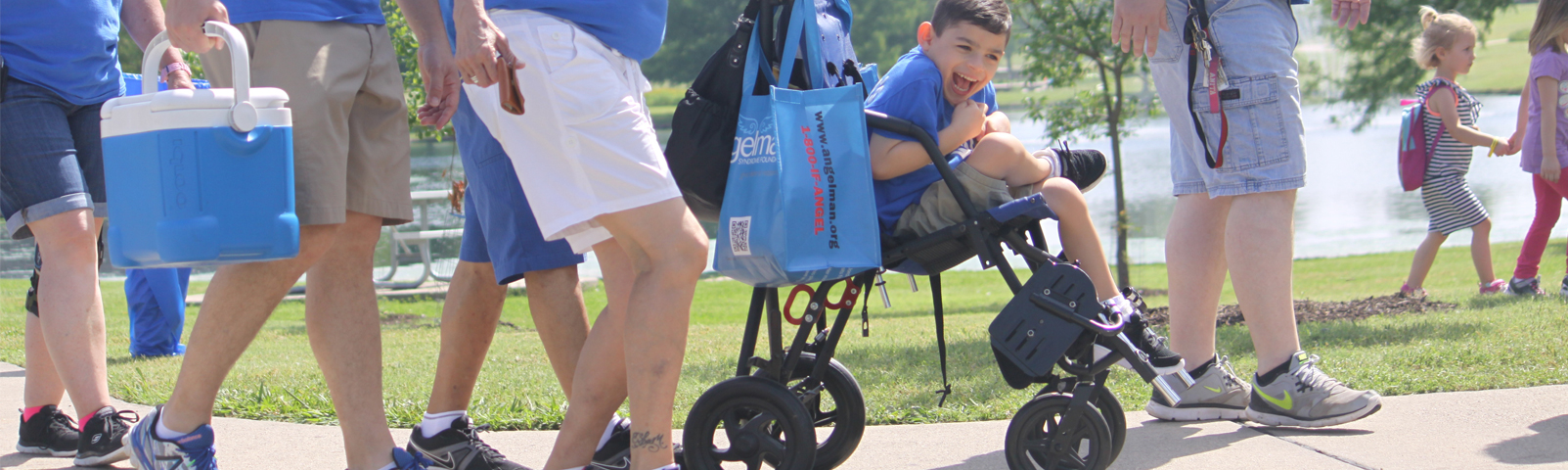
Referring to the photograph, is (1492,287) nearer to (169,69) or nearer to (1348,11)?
(1348,11)

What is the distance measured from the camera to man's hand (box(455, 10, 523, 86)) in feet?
7.27

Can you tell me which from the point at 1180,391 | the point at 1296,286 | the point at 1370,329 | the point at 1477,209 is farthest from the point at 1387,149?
the point at 1180,391

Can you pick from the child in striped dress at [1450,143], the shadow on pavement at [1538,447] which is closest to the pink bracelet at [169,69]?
the shadow on pavement at [1538,447]

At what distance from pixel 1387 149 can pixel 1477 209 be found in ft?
98.5

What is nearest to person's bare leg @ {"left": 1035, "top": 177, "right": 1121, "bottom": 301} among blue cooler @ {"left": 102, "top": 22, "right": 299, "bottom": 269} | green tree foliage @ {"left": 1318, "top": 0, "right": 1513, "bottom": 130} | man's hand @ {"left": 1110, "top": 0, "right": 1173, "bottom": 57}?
man's hand @ {"left": 1110, "top": 0, "right": 1173, "bottom": 57}

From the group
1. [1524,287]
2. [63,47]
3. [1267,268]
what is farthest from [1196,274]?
[1524,287]

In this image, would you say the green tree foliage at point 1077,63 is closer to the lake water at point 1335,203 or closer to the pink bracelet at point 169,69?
the lake water at point 1335,203

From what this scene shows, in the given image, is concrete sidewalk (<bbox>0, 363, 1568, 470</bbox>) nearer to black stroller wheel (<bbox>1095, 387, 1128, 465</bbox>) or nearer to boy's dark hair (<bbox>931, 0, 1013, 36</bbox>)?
black stroller wheel (<bbox>1095, 387, 1128, 465</bbox>)

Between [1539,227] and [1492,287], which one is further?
[1492,287]

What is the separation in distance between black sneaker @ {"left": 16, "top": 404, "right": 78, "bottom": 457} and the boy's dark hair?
2.54 metres

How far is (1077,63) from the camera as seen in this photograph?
9578 millimetres

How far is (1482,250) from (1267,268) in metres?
4.96

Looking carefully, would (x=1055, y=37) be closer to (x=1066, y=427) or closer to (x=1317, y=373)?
(x=1317, y=373)

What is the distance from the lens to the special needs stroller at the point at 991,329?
2619 millimetres
